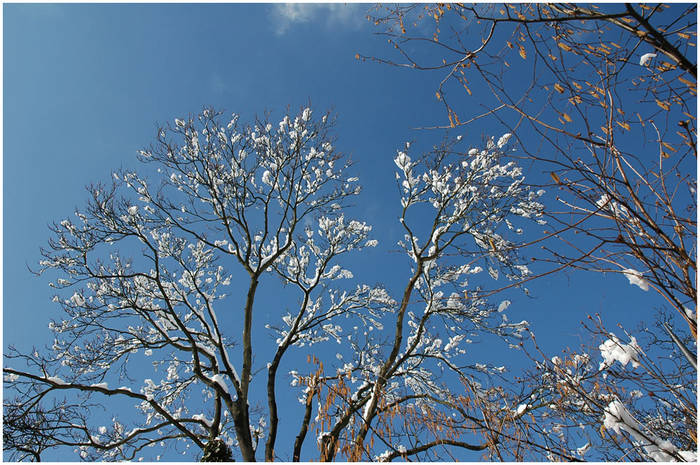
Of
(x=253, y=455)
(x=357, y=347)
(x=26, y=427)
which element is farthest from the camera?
(x=357, y=347)

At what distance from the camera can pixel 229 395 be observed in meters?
6.39

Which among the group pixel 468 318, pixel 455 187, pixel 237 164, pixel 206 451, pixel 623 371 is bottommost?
pixel 623 371

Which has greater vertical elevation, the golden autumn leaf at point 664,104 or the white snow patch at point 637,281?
the golden autumn leaf at point 664,104

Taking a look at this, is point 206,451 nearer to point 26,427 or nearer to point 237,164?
point 26,427

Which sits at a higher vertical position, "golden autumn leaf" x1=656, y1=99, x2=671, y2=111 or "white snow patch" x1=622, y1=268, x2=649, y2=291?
"golden autumn leaf" x1=656, y1=99, x2=671, y2=111

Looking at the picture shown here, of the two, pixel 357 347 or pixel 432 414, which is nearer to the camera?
pixel 432 414

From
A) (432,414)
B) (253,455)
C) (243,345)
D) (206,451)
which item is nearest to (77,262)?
(243,345)

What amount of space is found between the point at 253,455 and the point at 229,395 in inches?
39.6

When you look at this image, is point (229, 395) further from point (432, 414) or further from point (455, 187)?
point (455, 187)

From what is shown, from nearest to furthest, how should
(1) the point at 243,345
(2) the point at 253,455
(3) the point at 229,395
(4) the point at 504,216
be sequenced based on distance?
(2) the point at 253,455, (3) the point at 229,395, (1) the point at 243,345, (4) the point at 504,216

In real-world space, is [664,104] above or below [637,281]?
above

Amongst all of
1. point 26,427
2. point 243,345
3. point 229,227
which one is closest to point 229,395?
point 243,345

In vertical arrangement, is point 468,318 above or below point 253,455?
above

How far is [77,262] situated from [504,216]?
789 centimetres
